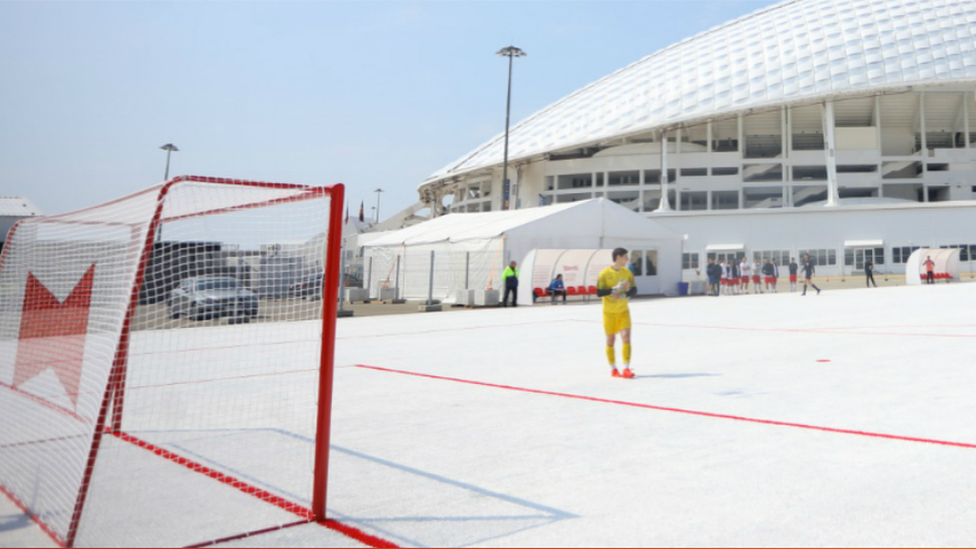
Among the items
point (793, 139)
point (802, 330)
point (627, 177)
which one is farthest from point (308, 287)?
point (793, 139)

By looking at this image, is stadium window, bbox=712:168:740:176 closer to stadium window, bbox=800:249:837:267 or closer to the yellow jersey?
stadium window, bbox=800:249:837:267

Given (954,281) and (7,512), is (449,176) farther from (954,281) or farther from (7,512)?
(7,512)

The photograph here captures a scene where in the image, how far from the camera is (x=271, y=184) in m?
3.95

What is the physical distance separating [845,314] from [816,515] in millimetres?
14805

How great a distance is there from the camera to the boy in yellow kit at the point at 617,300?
7949mm

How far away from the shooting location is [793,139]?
57750mm

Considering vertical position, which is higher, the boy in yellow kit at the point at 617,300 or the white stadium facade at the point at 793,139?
the white stadium facade at the point at 793,139

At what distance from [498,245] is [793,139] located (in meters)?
41.9

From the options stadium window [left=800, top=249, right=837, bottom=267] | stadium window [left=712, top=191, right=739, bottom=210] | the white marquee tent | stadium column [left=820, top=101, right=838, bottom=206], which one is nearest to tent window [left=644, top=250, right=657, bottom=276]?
the white marquee tent

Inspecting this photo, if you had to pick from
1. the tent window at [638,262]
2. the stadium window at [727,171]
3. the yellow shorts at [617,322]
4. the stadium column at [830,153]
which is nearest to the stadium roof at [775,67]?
the stadium column at [830,153]

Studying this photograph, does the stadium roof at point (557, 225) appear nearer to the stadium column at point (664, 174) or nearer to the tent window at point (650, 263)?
the tent window at point (650, 263)

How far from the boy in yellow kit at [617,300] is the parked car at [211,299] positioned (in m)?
3.96

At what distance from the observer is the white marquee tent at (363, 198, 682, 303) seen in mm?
25859

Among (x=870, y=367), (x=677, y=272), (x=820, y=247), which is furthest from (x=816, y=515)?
(x=820, y=247)
